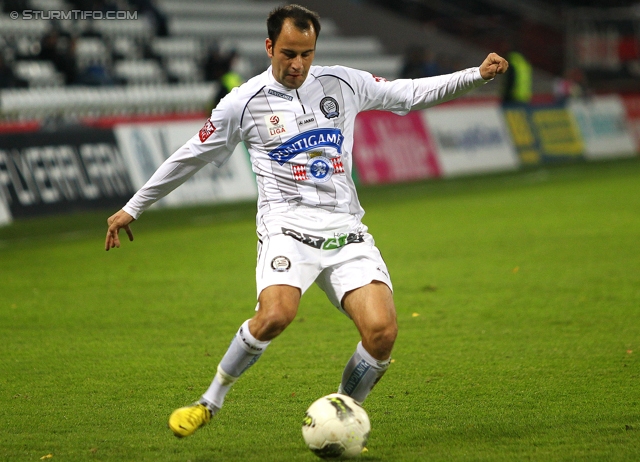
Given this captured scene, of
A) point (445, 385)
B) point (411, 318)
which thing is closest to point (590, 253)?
point (411, 318)

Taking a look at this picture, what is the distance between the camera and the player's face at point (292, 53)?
446 centimetres

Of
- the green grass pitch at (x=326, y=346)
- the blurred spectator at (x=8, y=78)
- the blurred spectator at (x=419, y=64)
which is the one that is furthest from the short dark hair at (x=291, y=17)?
the blurred spectator at (x=419, y=64)

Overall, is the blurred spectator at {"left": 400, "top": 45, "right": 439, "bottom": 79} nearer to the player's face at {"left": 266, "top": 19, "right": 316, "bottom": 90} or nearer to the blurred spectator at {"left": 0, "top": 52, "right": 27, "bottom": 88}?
the blurred spectator at {"left": 0, "top": 52, "right": 27, "bottom": 88}

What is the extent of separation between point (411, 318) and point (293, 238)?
3038mm

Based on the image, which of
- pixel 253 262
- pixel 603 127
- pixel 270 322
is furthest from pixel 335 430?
pixel 603 127

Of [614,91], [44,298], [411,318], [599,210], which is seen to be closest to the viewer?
[411,318]

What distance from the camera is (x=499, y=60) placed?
15.5ft

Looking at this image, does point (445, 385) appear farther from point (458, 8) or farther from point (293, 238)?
point (458, 8)

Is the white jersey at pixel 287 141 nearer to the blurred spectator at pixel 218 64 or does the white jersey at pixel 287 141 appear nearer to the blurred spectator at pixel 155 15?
the blurred spectator at pixel 218 64

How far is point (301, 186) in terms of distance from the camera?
4.63m

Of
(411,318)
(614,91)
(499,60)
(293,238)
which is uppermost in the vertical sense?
(499,60)

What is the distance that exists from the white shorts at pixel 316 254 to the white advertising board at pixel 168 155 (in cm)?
1002

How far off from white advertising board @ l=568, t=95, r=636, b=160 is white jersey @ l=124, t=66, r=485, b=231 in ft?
63.9

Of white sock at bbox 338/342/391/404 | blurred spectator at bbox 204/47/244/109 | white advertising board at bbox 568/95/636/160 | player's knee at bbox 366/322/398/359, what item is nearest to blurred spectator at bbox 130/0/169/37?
blurred spectator at bbox 204/47/244/109
